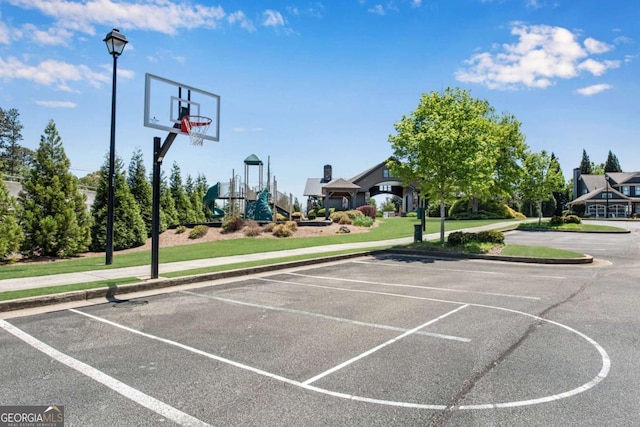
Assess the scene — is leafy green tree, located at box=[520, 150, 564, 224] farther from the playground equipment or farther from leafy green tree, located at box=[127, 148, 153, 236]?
leafy green tree, located at box=[127, 148, 153, 236]

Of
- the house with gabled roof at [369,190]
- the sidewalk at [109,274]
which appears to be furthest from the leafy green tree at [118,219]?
the house with gabled roof at [369,190]

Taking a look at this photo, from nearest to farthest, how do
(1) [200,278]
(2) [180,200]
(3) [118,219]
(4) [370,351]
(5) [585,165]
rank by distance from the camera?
(4) [370,351], (1) [200,278], (3) [118,219], (2) [180,200], (5) [585,165]

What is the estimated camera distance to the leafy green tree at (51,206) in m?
16.6

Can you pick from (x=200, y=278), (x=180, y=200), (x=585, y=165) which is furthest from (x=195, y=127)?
(x=585, y=165)

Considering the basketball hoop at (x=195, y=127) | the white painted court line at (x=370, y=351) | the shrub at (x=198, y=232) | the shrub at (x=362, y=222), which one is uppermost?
the basketball hoop at (x=195, y=127)

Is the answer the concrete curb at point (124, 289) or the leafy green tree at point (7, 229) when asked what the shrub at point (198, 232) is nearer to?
the leafy green tree at point (7, 229)

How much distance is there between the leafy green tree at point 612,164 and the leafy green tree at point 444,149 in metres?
94.9

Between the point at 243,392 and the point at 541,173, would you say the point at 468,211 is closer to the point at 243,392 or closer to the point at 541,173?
the point at 541,173

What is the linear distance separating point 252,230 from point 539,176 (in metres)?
23.5

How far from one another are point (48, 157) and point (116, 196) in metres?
3.74

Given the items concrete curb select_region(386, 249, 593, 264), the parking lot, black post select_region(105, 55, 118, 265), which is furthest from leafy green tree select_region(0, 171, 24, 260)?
concrete curb select_region(386, 249, 593, 264)

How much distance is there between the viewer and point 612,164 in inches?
3656

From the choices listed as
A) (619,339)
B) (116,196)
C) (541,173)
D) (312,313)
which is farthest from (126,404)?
(541,173)

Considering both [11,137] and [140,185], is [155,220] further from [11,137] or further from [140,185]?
[11,137]
